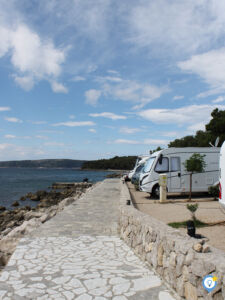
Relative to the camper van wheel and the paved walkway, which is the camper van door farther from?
the paved walkway

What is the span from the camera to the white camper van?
1559cm

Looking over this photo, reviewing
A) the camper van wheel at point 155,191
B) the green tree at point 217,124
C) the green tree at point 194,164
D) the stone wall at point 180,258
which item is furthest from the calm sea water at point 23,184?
the green tree at point 217,124

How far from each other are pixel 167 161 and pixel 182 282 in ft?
39.9

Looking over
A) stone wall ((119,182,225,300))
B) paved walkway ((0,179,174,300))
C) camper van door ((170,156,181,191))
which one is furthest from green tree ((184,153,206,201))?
stone wall ((119,182,225,300))

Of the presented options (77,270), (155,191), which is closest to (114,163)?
(155,191)

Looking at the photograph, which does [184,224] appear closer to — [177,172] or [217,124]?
[177,172]

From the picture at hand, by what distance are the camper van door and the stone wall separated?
9.74m

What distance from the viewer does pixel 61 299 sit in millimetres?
4066

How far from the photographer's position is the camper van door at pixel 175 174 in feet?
51.2

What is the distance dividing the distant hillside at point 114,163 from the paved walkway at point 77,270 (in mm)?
107921

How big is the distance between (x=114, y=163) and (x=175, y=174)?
12612 centimetres

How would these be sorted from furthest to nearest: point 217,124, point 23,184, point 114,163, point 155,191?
1. point 114,163
2. point 23,184
3. point 217,124
4. point 155,191

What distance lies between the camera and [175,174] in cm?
1563

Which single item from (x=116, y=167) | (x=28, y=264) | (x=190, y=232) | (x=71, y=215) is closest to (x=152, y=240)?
(x=190, y=232)
